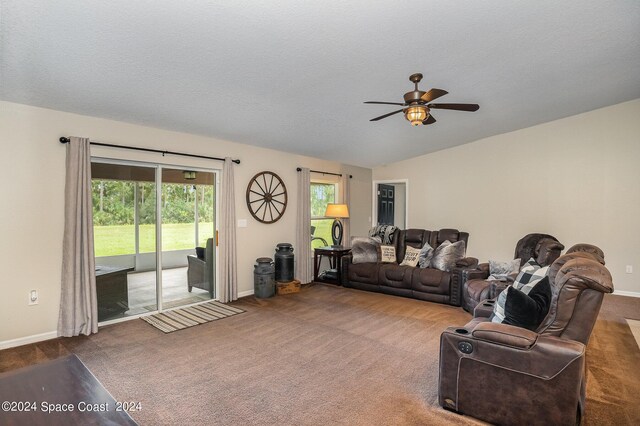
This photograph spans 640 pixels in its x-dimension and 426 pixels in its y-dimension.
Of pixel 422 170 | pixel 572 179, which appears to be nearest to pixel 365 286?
pixel 422 170

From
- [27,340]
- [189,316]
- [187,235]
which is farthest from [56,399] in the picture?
[187,235]

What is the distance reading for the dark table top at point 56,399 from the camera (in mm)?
1379

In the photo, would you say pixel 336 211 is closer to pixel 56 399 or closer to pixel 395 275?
pixel 395 275

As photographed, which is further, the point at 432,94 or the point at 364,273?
the point at 364,273

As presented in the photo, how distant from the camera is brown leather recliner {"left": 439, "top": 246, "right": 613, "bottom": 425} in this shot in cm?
199

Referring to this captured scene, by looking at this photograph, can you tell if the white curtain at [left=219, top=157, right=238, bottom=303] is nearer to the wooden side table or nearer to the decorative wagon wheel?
the decorative wagon wheel

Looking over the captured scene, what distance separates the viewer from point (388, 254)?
6.04 m

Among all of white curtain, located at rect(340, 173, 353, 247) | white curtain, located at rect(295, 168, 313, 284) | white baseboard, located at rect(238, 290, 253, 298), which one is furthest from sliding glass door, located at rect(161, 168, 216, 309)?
white curtain, located at rect(340, 173, 353, 247)

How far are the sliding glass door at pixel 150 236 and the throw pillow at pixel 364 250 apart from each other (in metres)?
2.51

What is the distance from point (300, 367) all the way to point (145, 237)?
279cm

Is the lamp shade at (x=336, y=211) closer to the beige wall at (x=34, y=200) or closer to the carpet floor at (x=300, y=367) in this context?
the carpet floor at (x=300, y=367)

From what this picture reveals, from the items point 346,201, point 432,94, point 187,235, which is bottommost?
point 187,235

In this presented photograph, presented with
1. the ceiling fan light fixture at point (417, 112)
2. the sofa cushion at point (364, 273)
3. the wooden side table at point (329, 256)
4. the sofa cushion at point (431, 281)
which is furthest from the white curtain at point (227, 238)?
the ceiling fan light fixture at point (417, 112)

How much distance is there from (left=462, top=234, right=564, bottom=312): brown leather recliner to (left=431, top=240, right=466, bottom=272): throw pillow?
395 mm
